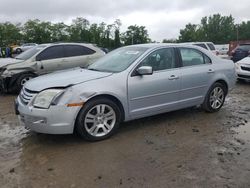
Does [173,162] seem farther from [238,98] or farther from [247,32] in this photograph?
[247,32]

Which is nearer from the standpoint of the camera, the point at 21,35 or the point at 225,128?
the point at 225,128

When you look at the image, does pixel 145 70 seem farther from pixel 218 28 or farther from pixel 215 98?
pixel 218 28

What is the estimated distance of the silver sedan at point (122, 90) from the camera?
475 centimetres

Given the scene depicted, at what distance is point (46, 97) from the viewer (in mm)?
4746

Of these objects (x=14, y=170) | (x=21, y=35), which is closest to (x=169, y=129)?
(x=14, y=170)

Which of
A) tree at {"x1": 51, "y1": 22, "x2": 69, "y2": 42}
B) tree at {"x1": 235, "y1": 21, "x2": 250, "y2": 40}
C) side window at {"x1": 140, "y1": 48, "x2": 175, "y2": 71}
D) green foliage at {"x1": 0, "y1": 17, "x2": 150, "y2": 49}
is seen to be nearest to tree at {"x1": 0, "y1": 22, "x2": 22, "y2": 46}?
green foliage at {"x1": 0, "y1": 17, "x2": 150, "y2": 49}

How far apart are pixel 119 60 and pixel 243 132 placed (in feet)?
8.50

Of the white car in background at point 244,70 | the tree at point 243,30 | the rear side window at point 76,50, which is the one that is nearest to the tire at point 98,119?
the rear side window at point 76,50

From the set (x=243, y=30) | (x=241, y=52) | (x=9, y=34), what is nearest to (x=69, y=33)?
(x=9, y=34)

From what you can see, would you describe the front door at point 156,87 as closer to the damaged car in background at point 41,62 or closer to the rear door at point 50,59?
the damaged car in background at point 41,62

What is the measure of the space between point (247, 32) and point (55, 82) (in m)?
91.9

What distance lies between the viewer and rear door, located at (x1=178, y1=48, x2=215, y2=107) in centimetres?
614

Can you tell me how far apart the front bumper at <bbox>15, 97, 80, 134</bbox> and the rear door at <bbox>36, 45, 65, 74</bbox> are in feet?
17.1

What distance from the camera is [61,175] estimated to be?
3.92 meters
